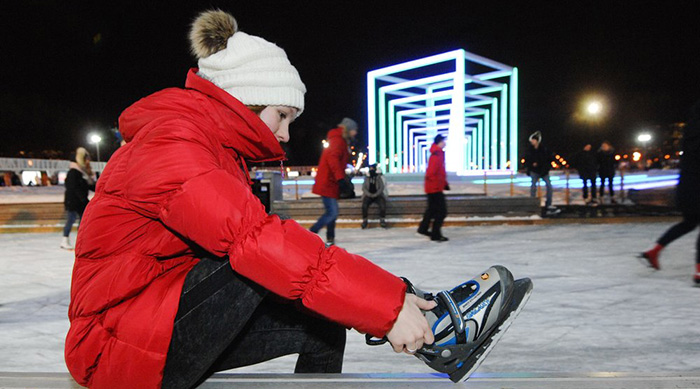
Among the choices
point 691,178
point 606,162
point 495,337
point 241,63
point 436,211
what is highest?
point 241,63

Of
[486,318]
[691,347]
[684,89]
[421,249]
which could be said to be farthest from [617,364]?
[684,89]

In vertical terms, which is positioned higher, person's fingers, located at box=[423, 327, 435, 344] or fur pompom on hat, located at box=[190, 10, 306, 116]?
fur pompom on hat, located at box=[190, 10, 306, 116]

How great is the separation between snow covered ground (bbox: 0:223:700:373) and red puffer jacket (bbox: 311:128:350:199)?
0.94 meters

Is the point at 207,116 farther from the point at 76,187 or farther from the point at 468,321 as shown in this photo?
the point at 76,187

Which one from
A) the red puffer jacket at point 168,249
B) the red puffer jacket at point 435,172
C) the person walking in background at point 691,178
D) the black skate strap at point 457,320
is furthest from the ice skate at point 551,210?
the red puffer jacket at point 168,249

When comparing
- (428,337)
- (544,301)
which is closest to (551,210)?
(544,301)

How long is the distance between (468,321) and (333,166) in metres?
5.29

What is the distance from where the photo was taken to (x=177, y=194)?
0.98m

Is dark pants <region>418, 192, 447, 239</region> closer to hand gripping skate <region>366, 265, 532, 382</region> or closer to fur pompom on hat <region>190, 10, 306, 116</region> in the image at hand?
hand gripping skate <region>366, 265, 532, 382</region>

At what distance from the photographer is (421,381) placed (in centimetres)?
124

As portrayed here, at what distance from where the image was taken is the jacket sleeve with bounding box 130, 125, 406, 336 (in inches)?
38.5

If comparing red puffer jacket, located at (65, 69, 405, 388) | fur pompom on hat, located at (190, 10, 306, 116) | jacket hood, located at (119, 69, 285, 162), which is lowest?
red puffer jacket, located at (65, 69, 405, 388)

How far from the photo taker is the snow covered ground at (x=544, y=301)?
2340 millimetres

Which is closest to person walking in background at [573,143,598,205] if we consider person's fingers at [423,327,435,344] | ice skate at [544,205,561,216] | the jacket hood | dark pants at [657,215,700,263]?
ice skate at [544,205,561,216]
